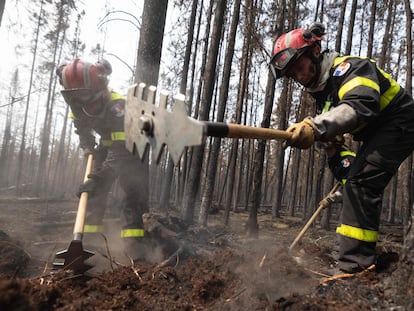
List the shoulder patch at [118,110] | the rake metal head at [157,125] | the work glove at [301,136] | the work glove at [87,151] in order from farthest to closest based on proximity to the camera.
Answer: the work glove at [87,151]
the shoulder patch at [118,110]
the work glove at [301,136]
the rake metal head at [157,125]

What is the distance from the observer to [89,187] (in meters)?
3.58

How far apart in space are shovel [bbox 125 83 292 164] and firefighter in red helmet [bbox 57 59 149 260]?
5.24 ft

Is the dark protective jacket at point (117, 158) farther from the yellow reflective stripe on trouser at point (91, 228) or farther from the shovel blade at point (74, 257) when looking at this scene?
the shovel blade at point (74, 257)

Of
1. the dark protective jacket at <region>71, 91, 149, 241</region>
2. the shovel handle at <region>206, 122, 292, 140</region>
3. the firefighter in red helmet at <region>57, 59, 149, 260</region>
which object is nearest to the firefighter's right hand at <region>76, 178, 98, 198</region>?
the firefighter in red helmet at <region>57, 59, 149, 260</region>

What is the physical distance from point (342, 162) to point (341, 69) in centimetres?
106

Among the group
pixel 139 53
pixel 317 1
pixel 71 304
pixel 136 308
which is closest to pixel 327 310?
pixel 136 308

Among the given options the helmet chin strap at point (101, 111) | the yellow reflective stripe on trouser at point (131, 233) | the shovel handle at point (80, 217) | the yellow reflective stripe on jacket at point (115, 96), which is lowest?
the yellow reflective stripe on trouser at point (131, 233)

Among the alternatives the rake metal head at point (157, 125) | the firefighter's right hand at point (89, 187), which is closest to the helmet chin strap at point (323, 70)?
the rake metal head at point (157, 125)

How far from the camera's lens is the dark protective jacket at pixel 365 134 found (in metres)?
2.17

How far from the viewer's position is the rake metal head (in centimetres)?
175

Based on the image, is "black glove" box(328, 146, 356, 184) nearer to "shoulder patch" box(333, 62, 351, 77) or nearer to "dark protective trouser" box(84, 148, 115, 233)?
"shoulder patch" box(333, 62, 351, 77)

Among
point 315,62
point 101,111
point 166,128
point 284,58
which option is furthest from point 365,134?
point 101,111

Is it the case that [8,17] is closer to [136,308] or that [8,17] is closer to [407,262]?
[136,308]

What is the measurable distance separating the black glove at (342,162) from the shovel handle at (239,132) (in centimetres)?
132
